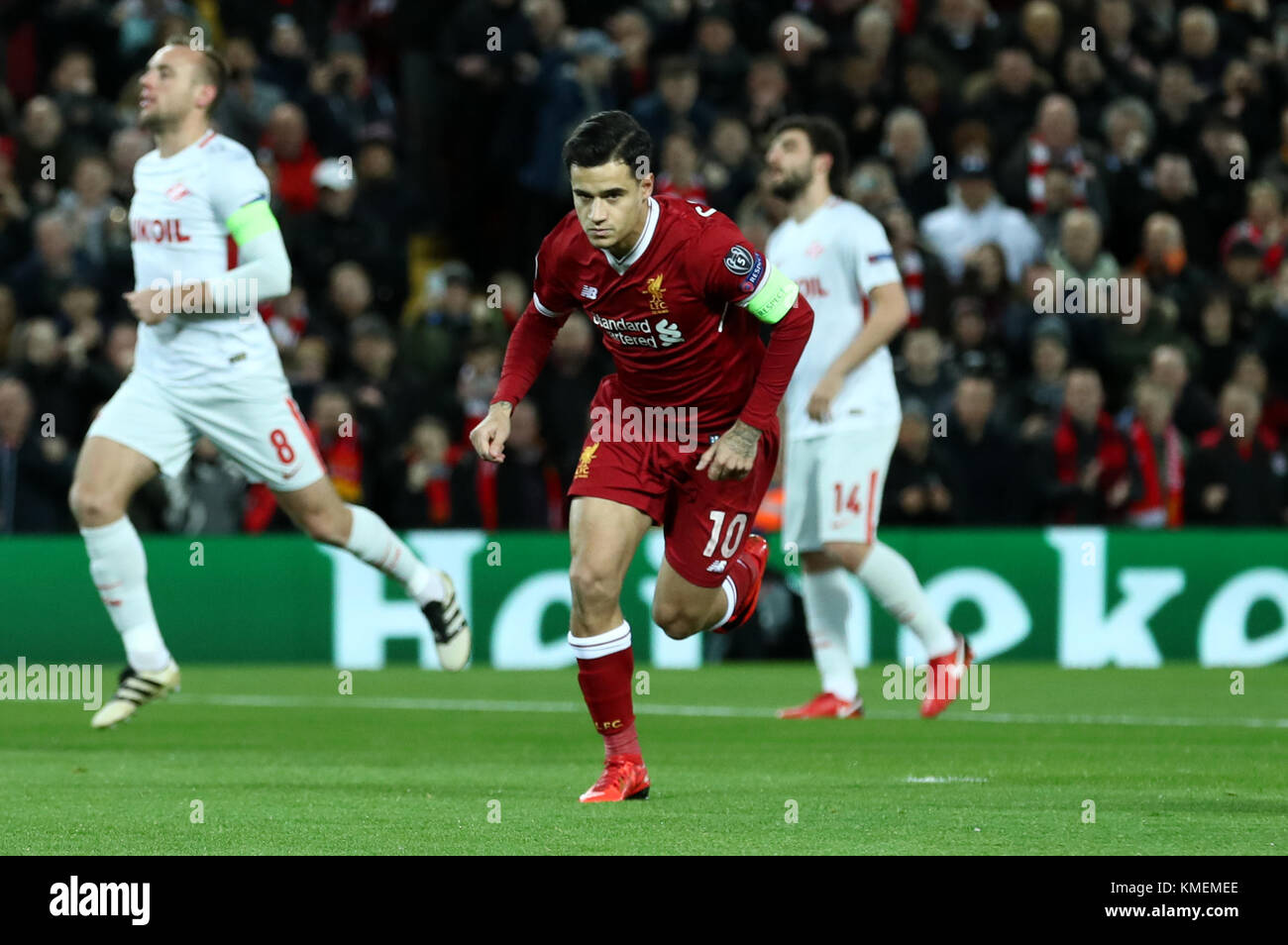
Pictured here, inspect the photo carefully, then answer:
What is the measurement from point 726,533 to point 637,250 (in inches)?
43.6

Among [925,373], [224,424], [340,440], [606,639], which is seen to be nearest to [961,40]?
[925,373]

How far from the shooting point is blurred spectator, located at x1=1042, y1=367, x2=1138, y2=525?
598 inches

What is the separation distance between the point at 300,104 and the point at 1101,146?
622 centimetres

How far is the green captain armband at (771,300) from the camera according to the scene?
7445 mm

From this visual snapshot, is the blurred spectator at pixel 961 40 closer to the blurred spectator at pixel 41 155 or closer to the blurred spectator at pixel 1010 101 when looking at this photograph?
the blurred spectator at pixel 1010 101

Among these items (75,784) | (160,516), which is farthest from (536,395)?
(75,784)

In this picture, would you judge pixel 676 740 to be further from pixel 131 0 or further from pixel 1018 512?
pixel 131 0

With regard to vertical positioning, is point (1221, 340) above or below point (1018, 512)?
above

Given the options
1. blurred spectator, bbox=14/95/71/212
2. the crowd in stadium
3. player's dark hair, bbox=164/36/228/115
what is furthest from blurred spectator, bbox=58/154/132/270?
player's dark hair, bbox=164/36/228/115

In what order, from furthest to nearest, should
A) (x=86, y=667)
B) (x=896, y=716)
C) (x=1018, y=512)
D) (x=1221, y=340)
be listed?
(x=1221, y=340) → (x=1018, y=512) → (x=86, y=667) → (x=896, y=716)

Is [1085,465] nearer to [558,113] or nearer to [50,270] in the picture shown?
[558,113]

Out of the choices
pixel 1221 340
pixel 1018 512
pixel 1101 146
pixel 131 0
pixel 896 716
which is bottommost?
pixel 896 716

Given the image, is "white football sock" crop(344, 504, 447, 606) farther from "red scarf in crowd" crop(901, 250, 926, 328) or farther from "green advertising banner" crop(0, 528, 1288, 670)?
Result: "red scarf in crowd" crop(901, 250, 926, 328)

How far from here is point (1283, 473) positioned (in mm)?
15711
